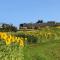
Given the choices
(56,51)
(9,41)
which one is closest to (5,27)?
(56,51)

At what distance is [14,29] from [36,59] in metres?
10.2

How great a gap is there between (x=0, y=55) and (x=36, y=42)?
29.9 ft

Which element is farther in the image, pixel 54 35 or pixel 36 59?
pixel 54 35

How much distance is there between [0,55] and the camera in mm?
8445

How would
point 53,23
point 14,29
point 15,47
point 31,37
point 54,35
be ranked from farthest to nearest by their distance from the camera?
point 53,23
point 14,29
point 54,35
point 31,37
point 15,47

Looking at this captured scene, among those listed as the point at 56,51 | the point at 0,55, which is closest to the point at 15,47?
the point at 0,55

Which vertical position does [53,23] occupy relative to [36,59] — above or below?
above

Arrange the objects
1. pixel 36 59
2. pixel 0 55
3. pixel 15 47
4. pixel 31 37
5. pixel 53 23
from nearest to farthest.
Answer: pixel 0 55
pixel 15 47
pixel 36 59
pixel 31 37
pixel 53 23

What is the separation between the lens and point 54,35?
1997cm

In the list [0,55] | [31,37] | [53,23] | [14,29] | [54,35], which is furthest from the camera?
[53,23]

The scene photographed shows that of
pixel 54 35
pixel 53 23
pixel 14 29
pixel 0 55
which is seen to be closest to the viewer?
pixel 0 55

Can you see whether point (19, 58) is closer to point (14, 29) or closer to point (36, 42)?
point (36, 42)

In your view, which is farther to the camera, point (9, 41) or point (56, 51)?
point (56, 51)

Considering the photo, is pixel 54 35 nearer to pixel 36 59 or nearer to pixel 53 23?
pixel 36 59
